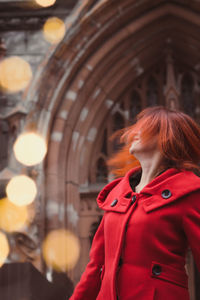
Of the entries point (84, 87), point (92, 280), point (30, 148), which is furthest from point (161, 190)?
point (84, 87)

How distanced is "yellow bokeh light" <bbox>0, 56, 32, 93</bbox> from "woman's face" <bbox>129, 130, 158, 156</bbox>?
11.5 ft

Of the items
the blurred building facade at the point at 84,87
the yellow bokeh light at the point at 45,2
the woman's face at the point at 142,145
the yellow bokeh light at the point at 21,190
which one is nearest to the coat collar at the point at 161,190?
the woman's face at the point at 142,145

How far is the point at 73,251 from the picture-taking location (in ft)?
15.4

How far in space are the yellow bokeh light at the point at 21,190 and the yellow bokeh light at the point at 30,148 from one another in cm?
19

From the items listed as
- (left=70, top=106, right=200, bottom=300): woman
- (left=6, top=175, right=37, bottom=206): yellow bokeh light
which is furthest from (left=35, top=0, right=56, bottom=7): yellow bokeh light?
(left=70, top=106, right=200, bottom=300): woman

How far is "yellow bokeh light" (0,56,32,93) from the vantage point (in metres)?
4.75

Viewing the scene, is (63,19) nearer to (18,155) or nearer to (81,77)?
(81,77)

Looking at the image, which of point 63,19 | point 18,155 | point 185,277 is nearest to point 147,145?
point 185,277

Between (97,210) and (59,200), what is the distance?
0.65 meters

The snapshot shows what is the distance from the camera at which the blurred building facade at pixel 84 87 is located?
14.9ft

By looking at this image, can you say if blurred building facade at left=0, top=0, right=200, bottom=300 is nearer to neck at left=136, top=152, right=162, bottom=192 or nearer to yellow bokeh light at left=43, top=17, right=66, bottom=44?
yellow bokeh light at left=43, top=17, right=66, bottom=44

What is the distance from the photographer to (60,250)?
4520mm

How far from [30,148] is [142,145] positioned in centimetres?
309

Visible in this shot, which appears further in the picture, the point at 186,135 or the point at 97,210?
the point at 97,210
